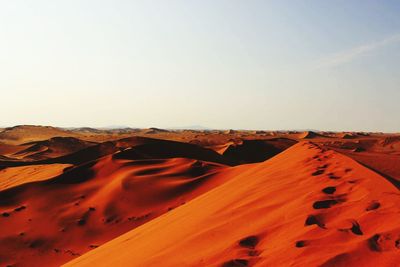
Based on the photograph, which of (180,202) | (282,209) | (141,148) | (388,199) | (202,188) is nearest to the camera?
(388,199)

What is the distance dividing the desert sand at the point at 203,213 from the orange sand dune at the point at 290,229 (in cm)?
1

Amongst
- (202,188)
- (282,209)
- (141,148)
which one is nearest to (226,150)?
(141,148)

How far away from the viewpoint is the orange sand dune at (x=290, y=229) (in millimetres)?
3082

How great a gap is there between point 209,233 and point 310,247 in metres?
1.50

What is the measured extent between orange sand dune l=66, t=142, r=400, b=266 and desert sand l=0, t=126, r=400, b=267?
1cm

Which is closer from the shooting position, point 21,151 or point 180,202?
point 180,202

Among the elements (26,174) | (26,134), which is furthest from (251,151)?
(26,134)

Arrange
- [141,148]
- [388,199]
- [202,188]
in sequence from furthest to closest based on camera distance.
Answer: [141,148]
[202,188]
[388,199]

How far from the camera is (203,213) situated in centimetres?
581

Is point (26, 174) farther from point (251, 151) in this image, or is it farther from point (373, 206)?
point (251, 151)

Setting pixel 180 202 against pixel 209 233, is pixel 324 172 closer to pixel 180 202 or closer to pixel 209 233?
pixel 209 233

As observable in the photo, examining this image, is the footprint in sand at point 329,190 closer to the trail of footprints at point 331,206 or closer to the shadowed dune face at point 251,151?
the trail of footprints at point 331,206

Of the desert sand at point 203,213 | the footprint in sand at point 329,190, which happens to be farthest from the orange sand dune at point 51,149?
the footprint in sand at point 329,190

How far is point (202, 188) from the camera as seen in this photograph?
11594 mm
